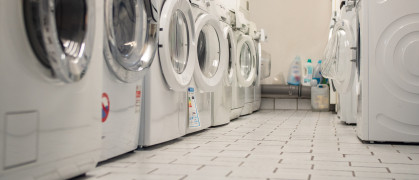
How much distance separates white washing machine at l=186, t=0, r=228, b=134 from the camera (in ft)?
10.2

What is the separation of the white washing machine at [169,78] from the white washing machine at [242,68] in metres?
1.49

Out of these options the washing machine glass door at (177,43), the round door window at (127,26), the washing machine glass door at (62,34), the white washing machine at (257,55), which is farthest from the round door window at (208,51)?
the washing machine glass door at (62,34)

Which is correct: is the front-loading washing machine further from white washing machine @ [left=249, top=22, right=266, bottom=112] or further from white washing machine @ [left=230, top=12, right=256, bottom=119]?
white washing machine @ [left=249, top=22, right=266, bottom=112]

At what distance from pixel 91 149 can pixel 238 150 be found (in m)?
1.02

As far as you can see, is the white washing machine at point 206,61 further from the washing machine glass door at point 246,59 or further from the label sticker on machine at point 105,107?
the label sticker on machine at point 105,107

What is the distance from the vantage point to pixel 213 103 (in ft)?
12.4

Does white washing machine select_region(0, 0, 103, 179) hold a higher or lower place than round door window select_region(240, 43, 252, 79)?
lower

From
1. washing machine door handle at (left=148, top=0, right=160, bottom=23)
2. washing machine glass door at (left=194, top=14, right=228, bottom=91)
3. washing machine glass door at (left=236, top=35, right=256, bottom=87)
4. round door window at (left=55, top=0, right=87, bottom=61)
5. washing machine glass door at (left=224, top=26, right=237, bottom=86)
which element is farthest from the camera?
washing machine glass door at (left=236, top=35, right=256, bottom=87)

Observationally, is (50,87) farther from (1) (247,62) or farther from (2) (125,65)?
(1) (247,62)

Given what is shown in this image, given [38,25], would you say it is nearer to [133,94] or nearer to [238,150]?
[133,94]

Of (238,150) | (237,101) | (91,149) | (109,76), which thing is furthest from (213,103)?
(91,149)

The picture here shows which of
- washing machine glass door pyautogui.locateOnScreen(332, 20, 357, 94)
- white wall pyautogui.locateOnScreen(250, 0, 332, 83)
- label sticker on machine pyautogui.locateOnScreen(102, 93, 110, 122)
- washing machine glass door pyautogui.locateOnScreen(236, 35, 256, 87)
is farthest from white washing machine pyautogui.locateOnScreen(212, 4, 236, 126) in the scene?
white wall pyautogui.locateOnScreen(250, 0, 332, 83)

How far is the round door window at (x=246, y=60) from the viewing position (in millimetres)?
4861

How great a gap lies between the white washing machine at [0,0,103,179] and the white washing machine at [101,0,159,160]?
24cm
